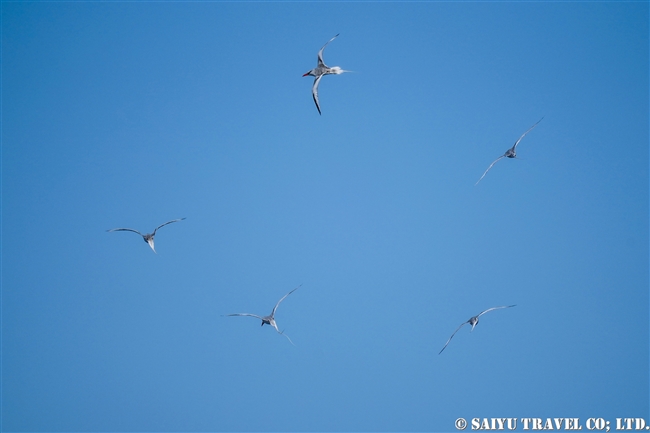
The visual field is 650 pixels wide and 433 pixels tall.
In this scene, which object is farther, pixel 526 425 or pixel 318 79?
pixel 526 425

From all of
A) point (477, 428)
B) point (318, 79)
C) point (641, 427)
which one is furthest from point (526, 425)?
point (318, 79)

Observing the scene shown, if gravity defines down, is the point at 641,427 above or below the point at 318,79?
below

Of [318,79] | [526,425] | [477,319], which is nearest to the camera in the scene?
[318,79]

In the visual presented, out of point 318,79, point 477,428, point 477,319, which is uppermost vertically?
point 318,79

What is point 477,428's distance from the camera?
122ft

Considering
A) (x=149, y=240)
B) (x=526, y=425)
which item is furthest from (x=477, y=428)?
(x=149, y=240)

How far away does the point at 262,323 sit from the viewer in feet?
114

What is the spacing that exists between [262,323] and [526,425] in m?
13.3

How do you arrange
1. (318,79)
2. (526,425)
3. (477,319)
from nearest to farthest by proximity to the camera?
1. (318,79)
2. (477,319)
3. (526,425)

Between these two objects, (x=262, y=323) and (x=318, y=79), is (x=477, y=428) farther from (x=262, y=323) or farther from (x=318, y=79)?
(x=318, y=79)

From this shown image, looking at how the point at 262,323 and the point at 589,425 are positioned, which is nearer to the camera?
the point at 262,323

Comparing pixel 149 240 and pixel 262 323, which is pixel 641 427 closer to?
pixel 262 323

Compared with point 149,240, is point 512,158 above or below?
above

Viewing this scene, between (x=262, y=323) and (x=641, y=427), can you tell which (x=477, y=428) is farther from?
(x=262, y=323)
